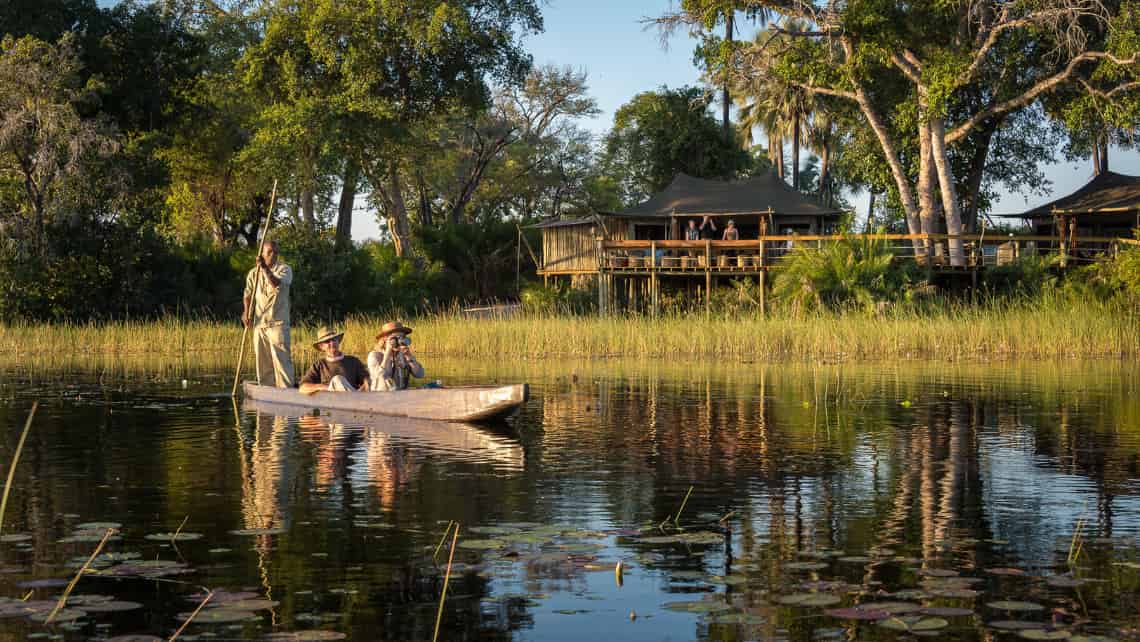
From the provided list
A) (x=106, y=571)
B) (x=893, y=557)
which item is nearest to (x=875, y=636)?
(x=893, y=557)

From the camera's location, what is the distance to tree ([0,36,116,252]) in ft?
117

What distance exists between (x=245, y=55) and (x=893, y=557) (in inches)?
1813

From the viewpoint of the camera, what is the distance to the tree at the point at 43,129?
35.6 meters

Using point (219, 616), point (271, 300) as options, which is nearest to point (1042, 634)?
point (219, 616)

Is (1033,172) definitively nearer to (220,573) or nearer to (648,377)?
(648,377)

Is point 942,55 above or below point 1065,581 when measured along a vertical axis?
above

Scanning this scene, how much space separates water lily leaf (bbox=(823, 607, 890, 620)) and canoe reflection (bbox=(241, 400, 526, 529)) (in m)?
4.06

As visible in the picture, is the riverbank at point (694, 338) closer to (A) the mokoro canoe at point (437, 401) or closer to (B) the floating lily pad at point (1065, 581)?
(A) the mokoro canoe at point (437, 401)

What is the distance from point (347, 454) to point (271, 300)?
17.9 feet

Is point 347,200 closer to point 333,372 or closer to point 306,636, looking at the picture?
point 333,372

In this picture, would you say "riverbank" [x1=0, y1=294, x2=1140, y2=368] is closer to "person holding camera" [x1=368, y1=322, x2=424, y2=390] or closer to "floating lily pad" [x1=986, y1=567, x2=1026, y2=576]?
"person holding camera" [x1=368, y1=322, x2=424, y2=390]

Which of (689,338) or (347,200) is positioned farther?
(347,200)

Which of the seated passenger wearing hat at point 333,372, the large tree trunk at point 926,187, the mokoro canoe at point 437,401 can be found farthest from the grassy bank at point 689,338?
the mokoro canoe at point 437,401

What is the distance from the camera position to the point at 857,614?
21.4 ft
